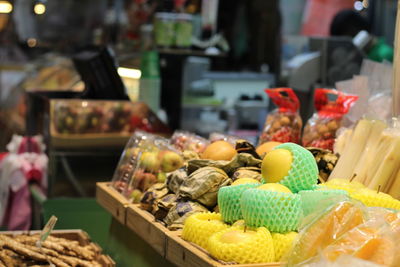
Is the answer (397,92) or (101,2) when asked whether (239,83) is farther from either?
(397,92)

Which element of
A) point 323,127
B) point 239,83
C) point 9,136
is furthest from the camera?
point 239,83

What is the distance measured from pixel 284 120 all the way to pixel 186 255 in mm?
1288

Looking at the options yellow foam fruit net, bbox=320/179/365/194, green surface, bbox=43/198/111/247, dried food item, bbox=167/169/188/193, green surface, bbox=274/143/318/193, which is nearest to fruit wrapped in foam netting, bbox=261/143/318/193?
green surface, bbox=274/143/318/193

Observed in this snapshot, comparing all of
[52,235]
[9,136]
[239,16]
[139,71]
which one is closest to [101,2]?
[239,16]

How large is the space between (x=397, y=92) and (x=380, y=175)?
0.51 m

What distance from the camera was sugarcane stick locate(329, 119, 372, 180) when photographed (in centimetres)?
276

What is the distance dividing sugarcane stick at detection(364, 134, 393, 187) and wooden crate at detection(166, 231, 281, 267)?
713mm

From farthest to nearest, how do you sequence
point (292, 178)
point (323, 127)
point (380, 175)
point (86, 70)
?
point (86, 70) → point (323, 127) → point (380, 175) → point (292, 178)

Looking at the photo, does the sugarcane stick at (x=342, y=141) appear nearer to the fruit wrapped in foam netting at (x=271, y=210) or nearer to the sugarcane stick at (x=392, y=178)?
the sugarcane stick at (x=392, y=178)

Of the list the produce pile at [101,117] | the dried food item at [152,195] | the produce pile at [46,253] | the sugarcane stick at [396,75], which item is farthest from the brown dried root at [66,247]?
the produce pile at [101,117]

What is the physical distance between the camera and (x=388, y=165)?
2576 mm

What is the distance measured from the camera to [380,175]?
102 inches

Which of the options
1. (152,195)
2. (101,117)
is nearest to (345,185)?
(152,195)

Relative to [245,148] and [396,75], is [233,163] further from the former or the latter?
[396,75]
